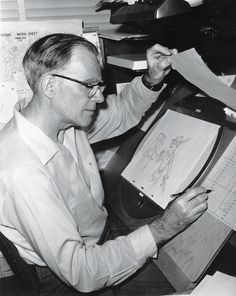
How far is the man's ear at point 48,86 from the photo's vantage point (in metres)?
1.05

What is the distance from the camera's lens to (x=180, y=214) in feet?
3.24

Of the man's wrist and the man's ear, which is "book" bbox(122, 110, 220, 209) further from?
the man's ear

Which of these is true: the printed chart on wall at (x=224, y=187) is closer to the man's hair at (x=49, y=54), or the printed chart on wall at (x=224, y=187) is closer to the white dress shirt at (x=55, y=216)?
the white dress shirt at (x=55, y=216)

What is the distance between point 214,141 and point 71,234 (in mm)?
526

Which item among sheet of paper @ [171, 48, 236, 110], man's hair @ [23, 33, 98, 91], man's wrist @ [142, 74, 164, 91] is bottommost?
man's hair @ [23, 33, 98, 91]

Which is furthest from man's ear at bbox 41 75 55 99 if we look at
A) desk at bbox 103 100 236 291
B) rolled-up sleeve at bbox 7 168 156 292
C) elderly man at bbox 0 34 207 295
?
desk at bbox 103 100 236 291

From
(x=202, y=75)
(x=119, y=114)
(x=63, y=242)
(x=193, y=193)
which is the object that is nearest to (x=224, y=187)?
(x=193, y=193)

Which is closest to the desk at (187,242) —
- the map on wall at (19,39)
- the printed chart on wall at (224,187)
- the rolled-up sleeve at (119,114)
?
the printed chart on wall at (224,187)

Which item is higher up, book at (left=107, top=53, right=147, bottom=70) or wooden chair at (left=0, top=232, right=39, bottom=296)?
book at (left=107, top=53, right=147, bottom=70)

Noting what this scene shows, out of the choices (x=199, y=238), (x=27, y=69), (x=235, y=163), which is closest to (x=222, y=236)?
(x=199, y=238)

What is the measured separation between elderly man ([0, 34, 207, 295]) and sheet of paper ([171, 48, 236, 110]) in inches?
6.3

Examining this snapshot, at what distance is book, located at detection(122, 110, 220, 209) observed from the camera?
3.69 feet

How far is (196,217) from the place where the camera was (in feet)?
3.34

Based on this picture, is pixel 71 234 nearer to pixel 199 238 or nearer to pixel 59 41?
pixel 199 238
